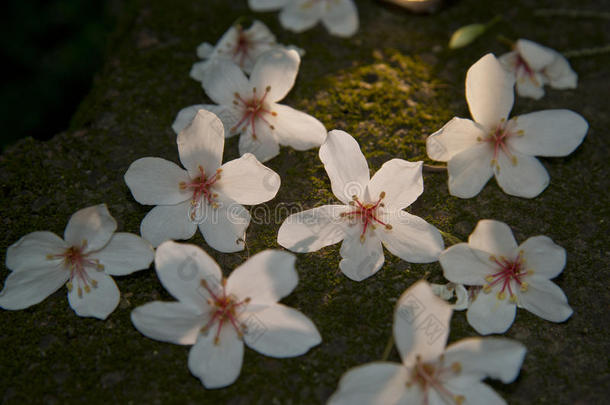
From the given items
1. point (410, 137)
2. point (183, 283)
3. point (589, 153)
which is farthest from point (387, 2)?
point (183, 283)

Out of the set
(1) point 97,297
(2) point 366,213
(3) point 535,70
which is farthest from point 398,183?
(1) point 97,297

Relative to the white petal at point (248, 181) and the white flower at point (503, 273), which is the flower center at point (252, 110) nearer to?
the white petal at point (248, 181)

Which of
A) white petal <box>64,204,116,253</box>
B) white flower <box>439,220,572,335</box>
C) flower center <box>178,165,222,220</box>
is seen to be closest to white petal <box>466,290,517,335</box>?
white flower <box>439,220,572,335</box>

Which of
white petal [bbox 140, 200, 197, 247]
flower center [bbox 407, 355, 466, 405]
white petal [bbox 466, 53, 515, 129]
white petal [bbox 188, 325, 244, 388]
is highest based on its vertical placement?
white petal [bbox 466, 53, 515, 129]

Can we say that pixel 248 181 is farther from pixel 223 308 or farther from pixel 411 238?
pixel 411 238

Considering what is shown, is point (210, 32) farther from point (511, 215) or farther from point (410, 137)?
point (511, 215)

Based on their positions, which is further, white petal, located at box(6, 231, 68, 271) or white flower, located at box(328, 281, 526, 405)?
white petal, located at box(6, 231, 68, 271)

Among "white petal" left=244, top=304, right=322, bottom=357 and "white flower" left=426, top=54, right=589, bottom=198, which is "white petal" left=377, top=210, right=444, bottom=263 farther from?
"white petal" left=244, top=304, right=322, bottom=357
